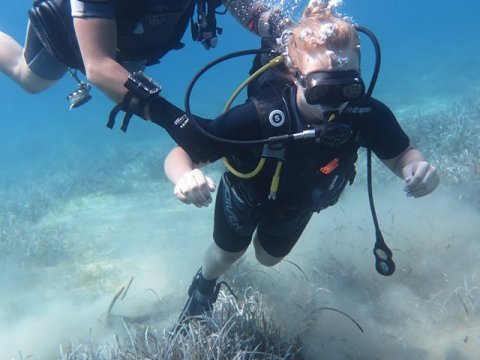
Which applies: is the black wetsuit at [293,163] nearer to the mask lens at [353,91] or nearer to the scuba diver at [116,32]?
the mask lens at [353,91]

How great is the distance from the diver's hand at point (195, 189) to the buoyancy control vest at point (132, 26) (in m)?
1.56

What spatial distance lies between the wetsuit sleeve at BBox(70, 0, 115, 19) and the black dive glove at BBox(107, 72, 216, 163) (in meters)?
0.46

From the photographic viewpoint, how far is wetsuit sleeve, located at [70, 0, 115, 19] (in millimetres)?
2668

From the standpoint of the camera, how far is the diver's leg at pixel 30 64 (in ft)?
15.0

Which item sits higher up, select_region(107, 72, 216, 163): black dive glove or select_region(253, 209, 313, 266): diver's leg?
select_region(107, 72, 216, 163): black dive glove

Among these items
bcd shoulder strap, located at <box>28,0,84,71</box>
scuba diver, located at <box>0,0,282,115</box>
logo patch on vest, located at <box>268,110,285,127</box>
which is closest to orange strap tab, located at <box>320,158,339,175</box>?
logo patch on vest, located at <box>268,110,285,127</box>

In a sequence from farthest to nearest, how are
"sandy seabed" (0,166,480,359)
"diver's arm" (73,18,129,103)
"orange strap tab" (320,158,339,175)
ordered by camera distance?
"sandy seabed" (0,166,480,359)
"orange strap tab" (320,158,339,175)
"diver's arm" (73,18,129,103)

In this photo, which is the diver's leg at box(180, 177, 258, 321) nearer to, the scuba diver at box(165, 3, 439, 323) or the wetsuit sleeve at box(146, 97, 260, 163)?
the scuba diver at box(165, 3, 439, 323)

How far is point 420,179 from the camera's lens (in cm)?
272

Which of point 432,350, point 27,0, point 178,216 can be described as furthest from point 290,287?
point 27,0

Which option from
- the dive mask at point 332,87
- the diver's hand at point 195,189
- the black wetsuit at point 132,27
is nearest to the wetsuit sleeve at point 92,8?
the black wetsuit at point 132,27

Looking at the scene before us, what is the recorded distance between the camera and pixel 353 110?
2.61 m

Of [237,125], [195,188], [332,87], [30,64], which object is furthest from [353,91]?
[30,64]

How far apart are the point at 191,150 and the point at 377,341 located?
2.58 m
